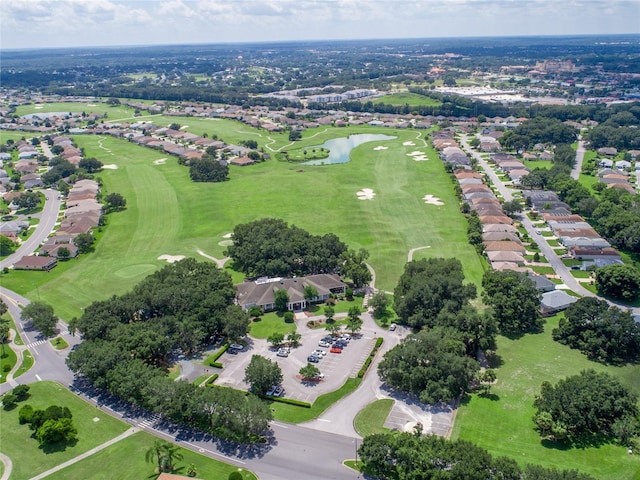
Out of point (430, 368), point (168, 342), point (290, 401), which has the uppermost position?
point (430, 368)

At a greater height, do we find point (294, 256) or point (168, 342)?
point (294, 256)

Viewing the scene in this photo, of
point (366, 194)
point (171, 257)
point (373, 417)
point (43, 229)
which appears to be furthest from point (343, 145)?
point (373, 417)

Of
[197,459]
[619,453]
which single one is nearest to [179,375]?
[197,459]

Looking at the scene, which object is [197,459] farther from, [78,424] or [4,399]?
[4,399]

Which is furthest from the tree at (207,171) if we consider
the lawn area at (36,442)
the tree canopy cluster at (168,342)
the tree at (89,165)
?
the lawn area at (36,442)

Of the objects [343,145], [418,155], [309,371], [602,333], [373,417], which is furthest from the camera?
[343,145]

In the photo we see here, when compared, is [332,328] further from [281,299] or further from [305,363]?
[281,299]

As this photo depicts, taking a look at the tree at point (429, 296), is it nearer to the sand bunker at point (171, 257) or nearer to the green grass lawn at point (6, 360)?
the sand bunker at point (171, 257)
